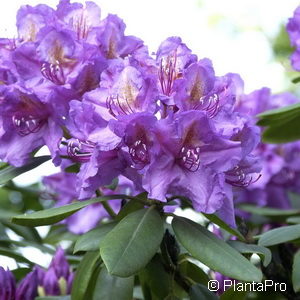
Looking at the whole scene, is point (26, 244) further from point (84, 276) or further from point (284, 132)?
point (284, 132)

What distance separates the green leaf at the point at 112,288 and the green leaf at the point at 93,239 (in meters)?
0.10

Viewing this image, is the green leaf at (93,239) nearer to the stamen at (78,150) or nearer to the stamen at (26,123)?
the stamen at (78,150)

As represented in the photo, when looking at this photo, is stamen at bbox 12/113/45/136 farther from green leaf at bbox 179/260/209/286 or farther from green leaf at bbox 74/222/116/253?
green leaf at bbox 179/260/209/286

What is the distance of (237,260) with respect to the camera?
1.21 m

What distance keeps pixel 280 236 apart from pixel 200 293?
0.73ft

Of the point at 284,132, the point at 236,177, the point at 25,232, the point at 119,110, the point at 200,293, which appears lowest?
the point at 25,232

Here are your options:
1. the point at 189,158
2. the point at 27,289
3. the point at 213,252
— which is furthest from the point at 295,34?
the point at 27,289

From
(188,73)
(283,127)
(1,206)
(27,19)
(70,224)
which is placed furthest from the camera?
(1,206)

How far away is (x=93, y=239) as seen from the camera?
130 centimetres

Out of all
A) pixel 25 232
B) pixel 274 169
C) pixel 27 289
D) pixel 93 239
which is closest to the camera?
pixel 93 239

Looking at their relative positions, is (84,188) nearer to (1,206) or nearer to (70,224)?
(70,224)

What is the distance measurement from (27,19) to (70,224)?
0.79 m

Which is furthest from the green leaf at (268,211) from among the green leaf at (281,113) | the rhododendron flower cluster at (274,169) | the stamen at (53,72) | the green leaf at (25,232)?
the stamen at (53,72)

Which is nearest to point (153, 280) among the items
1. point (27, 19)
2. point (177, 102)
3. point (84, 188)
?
point (84, 188)
